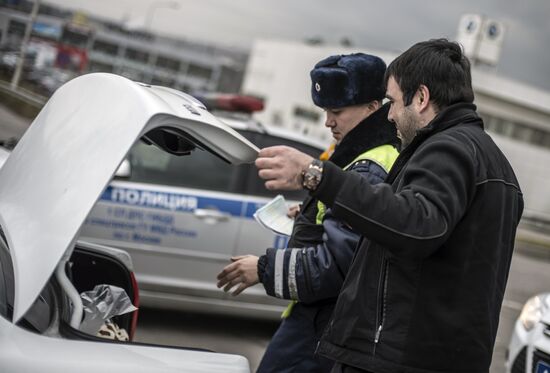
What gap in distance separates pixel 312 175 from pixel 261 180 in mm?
3699

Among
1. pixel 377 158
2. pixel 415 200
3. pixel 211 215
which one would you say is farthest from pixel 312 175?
pixel 211 215

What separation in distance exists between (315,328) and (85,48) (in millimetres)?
37984

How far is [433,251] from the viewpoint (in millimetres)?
1759

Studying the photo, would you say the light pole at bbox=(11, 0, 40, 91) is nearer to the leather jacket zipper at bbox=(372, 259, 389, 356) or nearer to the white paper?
the white paper

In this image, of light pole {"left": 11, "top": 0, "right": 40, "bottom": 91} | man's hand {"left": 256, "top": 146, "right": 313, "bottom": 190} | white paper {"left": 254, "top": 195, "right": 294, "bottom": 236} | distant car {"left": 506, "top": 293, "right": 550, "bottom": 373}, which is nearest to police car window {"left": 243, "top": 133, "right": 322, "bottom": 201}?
distant car {"left": 506, "top": 293, "right": 550, "bottom": 373}

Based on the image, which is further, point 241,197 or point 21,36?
point 21,36

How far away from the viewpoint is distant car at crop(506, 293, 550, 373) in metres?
4.32

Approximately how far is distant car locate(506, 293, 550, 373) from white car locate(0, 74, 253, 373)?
2.89 metres

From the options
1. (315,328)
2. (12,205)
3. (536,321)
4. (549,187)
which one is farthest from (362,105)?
(549,187)

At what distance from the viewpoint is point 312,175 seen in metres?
1.81

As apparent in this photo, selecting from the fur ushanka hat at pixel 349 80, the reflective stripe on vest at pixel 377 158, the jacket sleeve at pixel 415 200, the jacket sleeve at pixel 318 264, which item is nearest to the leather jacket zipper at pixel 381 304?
the jacket sleeve at pixel 415 200

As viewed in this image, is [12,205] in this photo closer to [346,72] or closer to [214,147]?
[214,147]

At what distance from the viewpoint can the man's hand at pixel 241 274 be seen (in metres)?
2.44

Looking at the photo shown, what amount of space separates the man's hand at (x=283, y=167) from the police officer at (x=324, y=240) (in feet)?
1.70
